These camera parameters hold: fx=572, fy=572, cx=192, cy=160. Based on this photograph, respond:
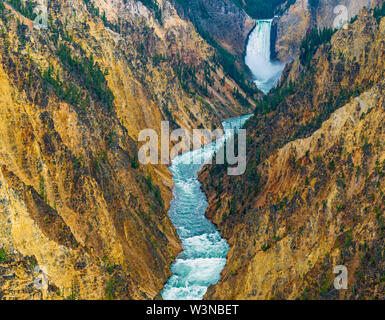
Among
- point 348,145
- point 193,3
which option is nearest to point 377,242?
point 348,145

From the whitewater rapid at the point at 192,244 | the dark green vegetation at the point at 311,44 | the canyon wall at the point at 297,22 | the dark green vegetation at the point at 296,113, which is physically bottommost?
the whitewater rapid at the point at 192,244

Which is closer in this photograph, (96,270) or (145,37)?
(96,270)

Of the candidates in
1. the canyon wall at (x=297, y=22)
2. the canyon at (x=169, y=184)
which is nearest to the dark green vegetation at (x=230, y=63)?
the canyon wall at (x=297, y=22)

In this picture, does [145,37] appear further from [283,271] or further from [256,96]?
[283,271]

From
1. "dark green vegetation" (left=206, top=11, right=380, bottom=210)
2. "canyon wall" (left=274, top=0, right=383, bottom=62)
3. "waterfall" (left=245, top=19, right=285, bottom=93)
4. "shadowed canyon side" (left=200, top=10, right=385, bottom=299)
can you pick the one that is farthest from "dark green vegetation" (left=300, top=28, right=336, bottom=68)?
"waterfall" (left=245, top=19, right=285, bottom=93)

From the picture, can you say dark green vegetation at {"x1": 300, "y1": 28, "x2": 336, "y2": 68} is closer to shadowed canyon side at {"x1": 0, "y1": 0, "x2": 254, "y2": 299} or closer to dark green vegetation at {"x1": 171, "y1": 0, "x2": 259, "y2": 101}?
shadowed canyon side at {"x1": 0, "y1": 0, "x2": 254, "y2": 299}

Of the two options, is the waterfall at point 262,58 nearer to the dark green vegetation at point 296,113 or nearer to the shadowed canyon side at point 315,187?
the dark green vegetation at point 296,113
